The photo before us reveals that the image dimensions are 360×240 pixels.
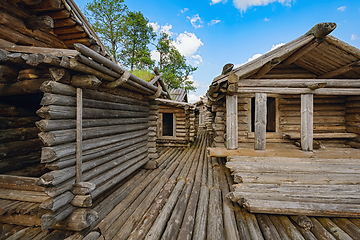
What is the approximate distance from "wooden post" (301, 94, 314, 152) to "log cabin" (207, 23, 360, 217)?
0.02 metres

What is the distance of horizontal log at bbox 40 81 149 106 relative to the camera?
2.24 metres

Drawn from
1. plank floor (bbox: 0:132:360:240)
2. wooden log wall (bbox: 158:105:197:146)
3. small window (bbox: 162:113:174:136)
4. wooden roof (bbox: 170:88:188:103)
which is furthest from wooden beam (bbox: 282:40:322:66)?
wooden roof (bbox: 170:88:188:103)

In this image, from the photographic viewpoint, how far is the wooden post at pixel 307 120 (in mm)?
4445

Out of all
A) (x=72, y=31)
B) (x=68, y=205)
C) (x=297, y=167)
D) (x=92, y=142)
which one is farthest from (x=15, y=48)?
(x=297, y=167)

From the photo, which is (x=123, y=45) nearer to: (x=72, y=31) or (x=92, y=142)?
(x=72, y=31)

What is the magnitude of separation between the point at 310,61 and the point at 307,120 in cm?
217

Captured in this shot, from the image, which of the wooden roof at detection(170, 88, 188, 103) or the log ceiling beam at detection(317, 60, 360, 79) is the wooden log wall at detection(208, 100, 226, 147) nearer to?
the log ceiling beam at detection(317, 60, 360, 79)

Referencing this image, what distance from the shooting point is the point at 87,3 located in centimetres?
1431

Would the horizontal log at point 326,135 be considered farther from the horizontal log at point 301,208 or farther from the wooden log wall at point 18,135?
the wooden log wall at point 18,135

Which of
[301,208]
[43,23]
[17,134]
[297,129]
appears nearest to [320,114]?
A: [297,129]

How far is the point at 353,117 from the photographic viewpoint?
204 inches

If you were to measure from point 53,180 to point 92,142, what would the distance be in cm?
97

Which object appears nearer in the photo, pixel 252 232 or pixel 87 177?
pixel 252 232

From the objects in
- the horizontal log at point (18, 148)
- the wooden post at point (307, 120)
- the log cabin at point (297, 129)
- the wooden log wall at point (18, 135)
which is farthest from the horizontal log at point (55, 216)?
the wooden post at point (307, 120)
